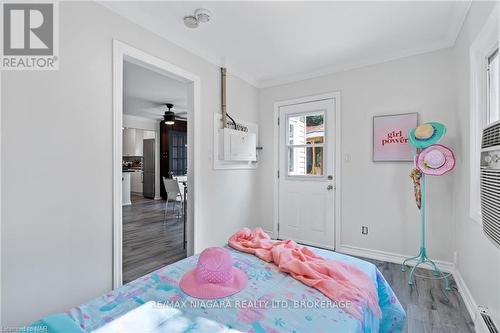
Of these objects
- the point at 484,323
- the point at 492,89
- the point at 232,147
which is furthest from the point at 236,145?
the point at 484,323

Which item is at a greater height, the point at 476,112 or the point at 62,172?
the point at 476,112

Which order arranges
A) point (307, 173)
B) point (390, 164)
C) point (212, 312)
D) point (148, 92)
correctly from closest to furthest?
point (212, 312)
point (390, 164)
point (307, 173)
point (148, 92)

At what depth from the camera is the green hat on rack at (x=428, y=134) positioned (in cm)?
242

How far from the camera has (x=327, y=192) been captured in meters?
3.48

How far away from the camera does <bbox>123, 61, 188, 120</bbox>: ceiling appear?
152 inches

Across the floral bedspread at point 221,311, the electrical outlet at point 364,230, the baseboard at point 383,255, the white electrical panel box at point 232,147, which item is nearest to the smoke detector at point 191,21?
the white electrical panel box at point 232,147

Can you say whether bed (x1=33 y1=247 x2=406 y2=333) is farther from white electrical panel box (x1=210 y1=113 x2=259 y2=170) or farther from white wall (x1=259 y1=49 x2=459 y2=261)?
white wall (x1=259 y1=49 x2=459 y2=261)

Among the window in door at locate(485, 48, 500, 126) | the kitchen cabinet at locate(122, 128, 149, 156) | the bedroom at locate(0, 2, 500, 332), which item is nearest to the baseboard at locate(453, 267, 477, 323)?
the bedroom at locate(0, 2, 500, 332)

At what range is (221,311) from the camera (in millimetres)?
1113

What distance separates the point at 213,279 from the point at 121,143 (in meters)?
1.48

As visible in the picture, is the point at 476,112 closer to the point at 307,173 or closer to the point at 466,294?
the point at 466,294

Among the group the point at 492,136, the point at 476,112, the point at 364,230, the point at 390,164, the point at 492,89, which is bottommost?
the point at 364,230

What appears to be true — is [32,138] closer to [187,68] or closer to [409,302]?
[187,68]


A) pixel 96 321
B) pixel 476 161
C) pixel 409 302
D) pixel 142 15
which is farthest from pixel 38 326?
pixel 476 161
